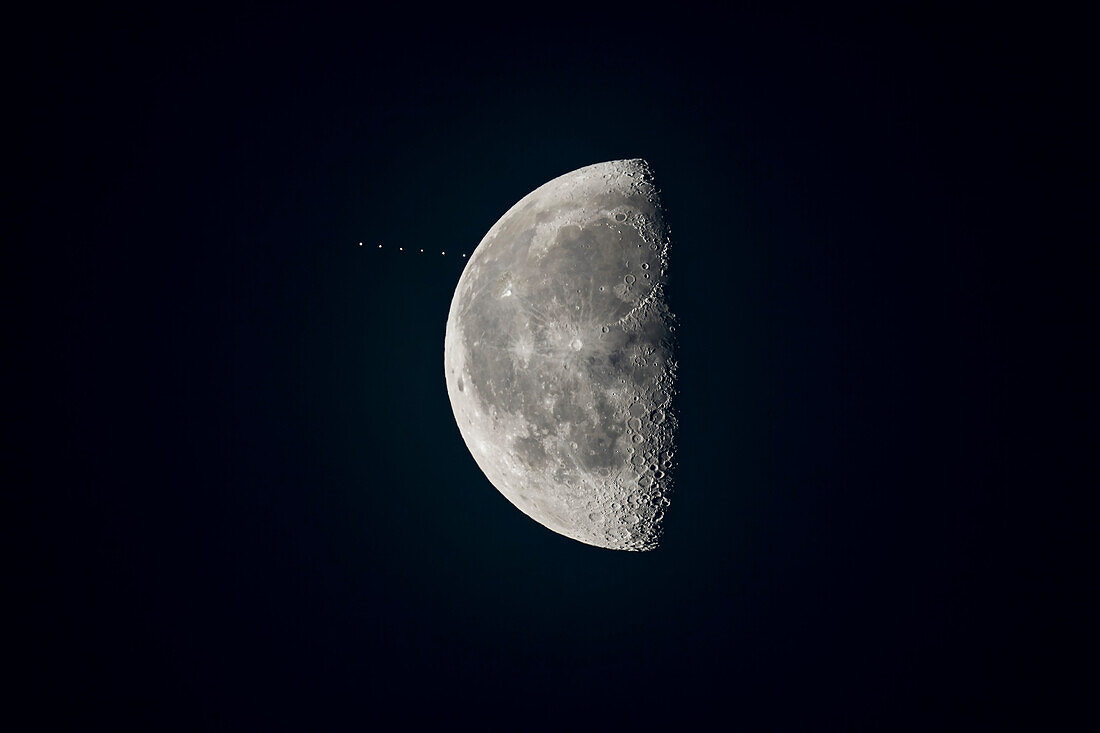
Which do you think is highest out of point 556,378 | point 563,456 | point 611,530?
point 556,378

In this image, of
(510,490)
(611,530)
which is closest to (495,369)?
(510,490)

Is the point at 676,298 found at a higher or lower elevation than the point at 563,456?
higher

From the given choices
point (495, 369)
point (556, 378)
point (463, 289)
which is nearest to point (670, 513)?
point (556, 378)

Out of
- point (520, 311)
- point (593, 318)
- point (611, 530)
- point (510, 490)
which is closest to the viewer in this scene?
point (593, 318)

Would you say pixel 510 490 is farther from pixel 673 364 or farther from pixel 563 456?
pixel 673 364

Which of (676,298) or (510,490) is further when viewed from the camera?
(510,490)

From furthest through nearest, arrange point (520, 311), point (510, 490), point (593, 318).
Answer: point (510, 490) → point (520, 311) → point (593, 318)
